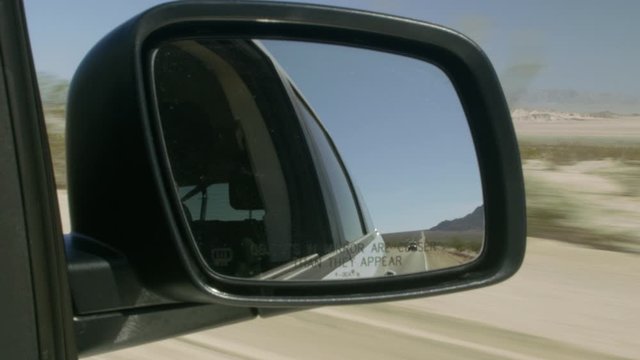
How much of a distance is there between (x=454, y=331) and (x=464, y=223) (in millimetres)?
3344

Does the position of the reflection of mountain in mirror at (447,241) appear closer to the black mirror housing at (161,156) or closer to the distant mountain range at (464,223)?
the distant mountain range at (464,223)

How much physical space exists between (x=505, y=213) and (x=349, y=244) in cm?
50

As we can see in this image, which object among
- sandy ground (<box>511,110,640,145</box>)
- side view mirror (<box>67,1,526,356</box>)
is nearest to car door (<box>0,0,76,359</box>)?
side view mirror (<box>67,1,526,356</box>)

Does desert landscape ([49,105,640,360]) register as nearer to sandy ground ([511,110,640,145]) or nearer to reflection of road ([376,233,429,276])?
reflection of road ([376,233,429,276])

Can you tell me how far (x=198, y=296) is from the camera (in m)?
1.83

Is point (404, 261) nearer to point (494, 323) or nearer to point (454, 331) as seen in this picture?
point (454, 331)

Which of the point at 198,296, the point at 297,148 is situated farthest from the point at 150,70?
the point at 297,148

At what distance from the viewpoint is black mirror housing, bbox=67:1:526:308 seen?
1.78 meters

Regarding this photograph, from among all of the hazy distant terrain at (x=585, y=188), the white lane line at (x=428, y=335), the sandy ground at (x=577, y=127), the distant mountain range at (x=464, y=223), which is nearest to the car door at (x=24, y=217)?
the distant mountain range at (x=464, y=223)

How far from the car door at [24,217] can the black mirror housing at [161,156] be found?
9.2 inches

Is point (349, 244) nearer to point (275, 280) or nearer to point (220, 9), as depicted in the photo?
point (275, 280)

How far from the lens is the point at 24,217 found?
1.52 metres

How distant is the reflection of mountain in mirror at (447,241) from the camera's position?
2.55 metres

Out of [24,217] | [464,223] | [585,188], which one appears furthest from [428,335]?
[585,188]
